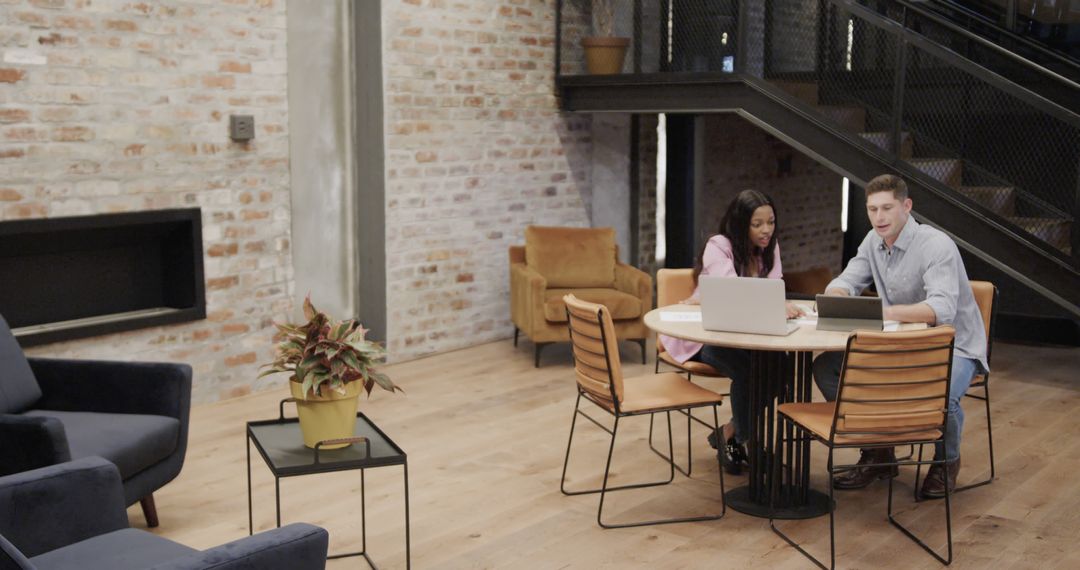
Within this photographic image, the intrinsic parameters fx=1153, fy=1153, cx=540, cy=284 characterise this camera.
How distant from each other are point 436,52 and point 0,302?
3.15m

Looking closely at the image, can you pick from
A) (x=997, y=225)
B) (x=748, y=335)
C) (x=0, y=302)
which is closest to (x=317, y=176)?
(x=0, y=302)

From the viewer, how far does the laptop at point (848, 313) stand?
436cm

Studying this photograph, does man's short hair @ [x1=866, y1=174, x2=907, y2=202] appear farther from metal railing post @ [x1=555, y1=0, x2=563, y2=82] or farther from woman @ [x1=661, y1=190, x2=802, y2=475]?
metal railing post @ [x1=555, y1=0, x2=563, y2=82]

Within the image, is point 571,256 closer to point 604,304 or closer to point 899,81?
point 604,304

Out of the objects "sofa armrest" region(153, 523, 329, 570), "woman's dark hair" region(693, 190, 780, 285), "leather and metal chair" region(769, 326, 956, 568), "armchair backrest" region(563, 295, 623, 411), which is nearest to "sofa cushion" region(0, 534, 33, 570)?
"sofa armrest" region(153, 523, 329, 570)

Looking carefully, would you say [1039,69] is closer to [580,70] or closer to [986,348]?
[986,348]

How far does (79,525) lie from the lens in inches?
127

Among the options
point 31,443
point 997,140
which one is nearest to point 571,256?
point 997,140

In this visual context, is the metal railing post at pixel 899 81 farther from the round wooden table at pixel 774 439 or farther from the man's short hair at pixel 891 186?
the round wooden table at pixel 774 439

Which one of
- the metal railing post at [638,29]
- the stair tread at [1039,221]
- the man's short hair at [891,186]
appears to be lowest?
the stair tread at [1039,221]

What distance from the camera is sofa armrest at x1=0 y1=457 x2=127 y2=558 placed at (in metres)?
3.10

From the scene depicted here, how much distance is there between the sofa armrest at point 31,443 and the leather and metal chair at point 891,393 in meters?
2.59

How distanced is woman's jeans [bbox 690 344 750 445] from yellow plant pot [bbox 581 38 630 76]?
3654 mm

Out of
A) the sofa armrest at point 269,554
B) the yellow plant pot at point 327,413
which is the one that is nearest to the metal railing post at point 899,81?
the yellow plant pot at point 327,413
